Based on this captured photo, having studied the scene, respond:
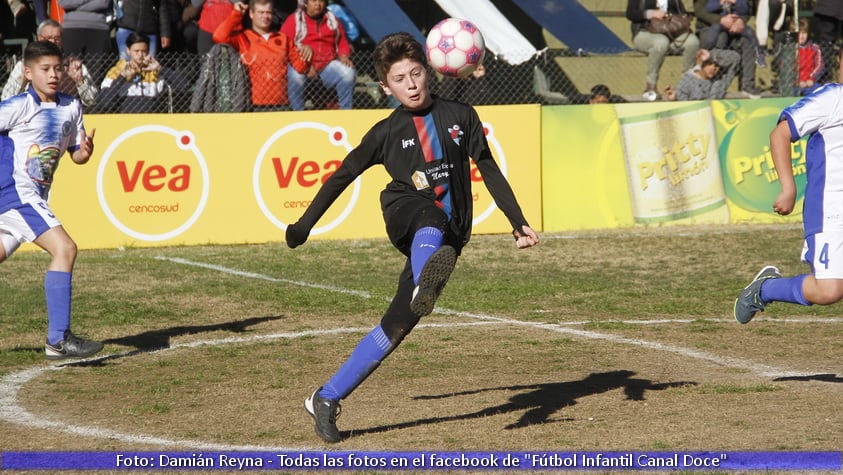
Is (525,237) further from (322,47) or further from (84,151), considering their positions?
(322,47)

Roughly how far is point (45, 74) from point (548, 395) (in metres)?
4.34

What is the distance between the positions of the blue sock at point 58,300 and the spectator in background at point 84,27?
7.96 m

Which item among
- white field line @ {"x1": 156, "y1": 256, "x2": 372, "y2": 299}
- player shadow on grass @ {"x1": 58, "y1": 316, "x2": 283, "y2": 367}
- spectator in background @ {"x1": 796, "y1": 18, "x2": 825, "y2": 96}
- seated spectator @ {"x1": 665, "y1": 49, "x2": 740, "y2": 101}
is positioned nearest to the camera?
player shadow on grass @ {"x1": 58, "y1": 316, "x2": 283, "y2": 367}

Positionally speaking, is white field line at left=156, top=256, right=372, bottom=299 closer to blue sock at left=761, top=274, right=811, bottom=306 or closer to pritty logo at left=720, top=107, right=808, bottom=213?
blue sock at left=761, top=274, right=811, bottom=306

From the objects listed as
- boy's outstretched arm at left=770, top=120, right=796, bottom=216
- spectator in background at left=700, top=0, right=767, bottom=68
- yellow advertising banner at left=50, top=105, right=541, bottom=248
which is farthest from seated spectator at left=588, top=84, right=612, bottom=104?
boy's outstretched arm at left=770, top=120, right=796, bottom=216

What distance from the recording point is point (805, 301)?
24.2 ft

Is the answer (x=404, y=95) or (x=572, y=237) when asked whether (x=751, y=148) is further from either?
(x=404, y=95)

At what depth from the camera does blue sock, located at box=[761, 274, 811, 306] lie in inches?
292

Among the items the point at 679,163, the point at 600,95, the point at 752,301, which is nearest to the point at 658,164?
the point at 679,163

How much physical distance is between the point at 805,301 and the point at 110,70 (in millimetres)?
10731

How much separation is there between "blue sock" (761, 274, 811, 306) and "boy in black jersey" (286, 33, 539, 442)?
5.98ft

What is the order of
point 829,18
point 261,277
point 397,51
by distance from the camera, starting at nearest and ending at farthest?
point 397,51, point 261,277, point 829,18

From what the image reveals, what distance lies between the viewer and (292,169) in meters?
15.5

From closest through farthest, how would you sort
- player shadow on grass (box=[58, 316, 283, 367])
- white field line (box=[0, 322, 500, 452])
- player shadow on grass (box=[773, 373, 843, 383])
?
white field line (box=[0, 322, 500, 452]), player shadow on grass (box=[773, 373, 843, 383]), player shadow on grass (box=[58, 316, 283, 367])
